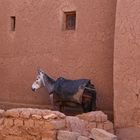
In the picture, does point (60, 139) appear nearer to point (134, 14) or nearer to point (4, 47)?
point (134, 14)

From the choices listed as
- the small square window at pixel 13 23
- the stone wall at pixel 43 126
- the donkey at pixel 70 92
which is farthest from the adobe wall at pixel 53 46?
the stone wall at pixel 43 126

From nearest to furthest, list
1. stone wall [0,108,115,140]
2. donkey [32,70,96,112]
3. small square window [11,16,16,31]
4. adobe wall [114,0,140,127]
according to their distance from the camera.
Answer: stone wall [0,108,115,140] < adobe wall [114,0,140,127] < donkey [32,70,96,112] < small square window [11,16,16,31]

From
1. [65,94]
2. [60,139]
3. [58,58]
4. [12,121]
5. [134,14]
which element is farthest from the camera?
[58,58]

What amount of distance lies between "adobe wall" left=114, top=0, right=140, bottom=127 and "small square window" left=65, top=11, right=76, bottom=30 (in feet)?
6.10

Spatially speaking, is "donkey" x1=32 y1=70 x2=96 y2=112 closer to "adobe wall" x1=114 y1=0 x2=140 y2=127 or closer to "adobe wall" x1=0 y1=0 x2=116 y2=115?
"adobe wall" x1=0 y1=0 x2=116 y2=115

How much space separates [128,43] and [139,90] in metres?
1.00

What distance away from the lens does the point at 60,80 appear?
387 inches

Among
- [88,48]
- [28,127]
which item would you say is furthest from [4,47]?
[28,127]

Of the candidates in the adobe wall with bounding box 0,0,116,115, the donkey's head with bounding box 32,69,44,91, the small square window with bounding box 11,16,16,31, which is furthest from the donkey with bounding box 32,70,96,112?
the small square window with bounding box 11,16,16,31

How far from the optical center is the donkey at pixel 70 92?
9.34 meters

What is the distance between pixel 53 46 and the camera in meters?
10.7

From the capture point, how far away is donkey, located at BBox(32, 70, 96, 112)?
30.7 feet

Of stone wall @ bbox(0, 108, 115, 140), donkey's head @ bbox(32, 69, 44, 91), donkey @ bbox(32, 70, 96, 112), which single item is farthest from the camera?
donkey's head @ bbox(32, 69, 44, 91)

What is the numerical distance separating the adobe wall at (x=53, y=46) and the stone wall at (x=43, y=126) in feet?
5.18
